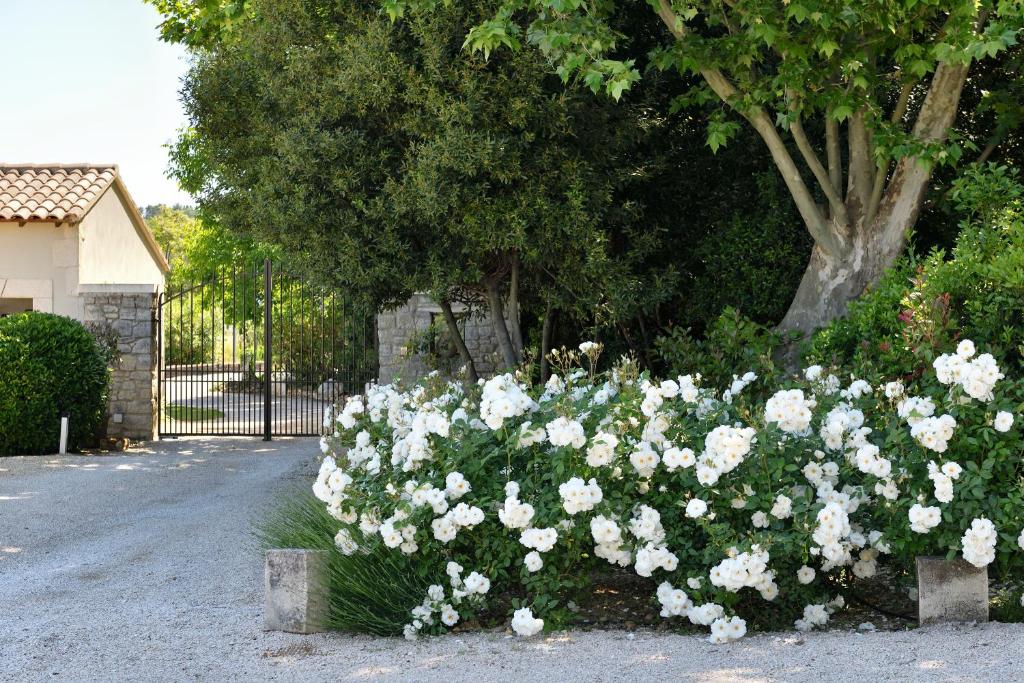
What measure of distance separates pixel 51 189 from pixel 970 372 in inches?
562

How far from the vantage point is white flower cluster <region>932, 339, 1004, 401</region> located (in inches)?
173

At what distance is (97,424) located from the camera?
1241 cm

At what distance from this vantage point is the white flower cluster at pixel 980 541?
13.8 ft

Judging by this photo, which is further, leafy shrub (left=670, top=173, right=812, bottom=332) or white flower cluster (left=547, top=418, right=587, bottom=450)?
leafy shrub (left=670, top=173, right=812, bottom=332)

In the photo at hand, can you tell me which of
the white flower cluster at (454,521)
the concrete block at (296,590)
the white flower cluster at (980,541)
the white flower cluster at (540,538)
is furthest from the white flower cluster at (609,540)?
the white flower cluster at (980,541)

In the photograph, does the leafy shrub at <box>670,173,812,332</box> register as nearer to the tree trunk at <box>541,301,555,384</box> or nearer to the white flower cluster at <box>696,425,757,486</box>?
the tree trunk at <box>541,301,555,384</box>

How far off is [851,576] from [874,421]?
821 millimetres

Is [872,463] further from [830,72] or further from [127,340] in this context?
[127,340]

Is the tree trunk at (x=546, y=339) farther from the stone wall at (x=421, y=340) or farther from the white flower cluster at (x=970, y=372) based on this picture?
the white flower cluster at (x=970, y=372)

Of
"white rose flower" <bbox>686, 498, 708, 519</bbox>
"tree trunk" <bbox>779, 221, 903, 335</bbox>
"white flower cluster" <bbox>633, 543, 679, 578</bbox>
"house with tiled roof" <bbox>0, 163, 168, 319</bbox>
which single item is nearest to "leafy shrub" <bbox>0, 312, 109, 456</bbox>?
"house with tiled roof" <bbox>0, 163, 168, 319</bbox>

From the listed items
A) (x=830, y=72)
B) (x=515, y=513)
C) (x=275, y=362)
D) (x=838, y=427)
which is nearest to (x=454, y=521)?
(x=515, y=513)

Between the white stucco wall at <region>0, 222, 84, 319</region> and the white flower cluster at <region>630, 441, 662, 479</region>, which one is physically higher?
the white stucco wall at <region>0, 222, 84, 319</region>

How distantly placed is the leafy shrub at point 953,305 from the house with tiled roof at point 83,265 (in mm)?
9296

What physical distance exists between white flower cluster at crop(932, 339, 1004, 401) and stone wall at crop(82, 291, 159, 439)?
36.0 feet
